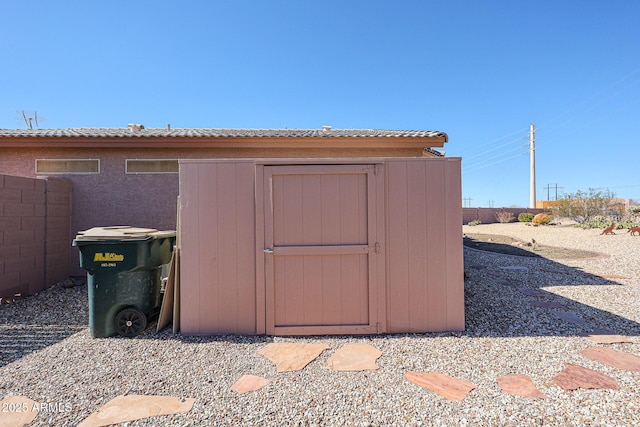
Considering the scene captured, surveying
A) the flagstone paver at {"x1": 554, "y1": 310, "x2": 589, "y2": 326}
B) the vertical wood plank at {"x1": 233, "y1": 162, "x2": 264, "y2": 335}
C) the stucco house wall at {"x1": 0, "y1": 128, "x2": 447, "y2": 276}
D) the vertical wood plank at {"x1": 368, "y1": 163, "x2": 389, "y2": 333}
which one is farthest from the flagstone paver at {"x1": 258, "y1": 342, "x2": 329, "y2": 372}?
the stucco house wall at {"x1": 0, "y1": 128, "x2": 447, "y2": 276}

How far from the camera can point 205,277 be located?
3.47 metres

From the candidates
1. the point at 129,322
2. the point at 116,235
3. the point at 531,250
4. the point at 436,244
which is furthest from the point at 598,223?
the point at 116,235

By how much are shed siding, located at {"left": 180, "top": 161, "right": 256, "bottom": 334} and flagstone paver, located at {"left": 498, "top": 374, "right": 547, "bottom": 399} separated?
248cm

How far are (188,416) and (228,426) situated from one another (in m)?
0.32

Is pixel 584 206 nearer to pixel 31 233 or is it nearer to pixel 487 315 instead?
pixel 487 315

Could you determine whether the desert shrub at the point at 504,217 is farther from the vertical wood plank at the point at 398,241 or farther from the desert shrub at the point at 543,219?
the vertical wood plank at the point at 398,241

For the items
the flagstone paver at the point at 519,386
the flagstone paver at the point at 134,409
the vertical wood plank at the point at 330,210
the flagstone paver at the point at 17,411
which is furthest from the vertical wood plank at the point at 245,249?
the flagstone paver at the point at 519,386

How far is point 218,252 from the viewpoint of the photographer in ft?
Answer: 11.4

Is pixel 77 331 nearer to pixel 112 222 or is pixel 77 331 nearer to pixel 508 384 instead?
pixel 112 222

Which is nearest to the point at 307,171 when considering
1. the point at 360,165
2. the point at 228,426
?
the point at 360,165

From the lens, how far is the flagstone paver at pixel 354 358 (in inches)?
107

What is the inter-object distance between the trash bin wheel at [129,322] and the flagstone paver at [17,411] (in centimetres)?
113

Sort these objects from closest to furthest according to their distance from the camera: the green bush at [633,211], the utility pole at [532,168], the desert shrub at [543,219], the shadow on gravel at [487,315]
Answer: the shadow on gravel at [487,315] → the green bush at [633,211] → the desert shrub at [543,219] → the utility pole at [532,168]

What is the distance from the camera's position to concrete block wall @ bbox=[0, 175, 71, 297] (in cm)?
461
